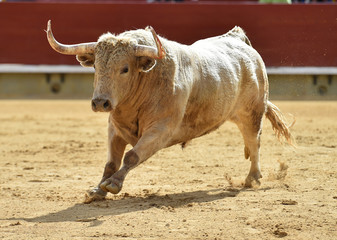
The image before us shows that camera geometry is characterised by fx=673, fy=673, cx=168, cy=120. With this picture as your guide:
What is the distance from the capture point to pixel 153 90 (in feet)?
13.6

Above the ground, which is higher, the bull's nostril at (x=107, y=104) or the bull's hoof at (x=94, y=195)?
the bull's nostril at (x=107, y=104)

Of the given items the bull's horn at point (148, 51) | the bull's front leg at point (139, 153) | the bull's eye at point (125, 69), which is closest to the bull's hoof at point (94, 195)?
the bull's front leg at point (139, 153)

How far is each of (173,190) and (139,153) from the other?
2.25ft

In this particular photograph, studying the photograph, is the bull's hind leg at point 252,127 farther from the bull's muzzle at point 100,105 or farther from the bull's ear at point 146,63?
the bull's muzzle at point 100,105

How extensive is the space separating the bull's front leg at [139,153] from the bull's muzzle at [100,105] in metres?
0.30

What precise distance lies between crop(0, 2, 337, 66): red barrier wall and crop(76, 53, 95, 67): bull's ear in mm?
6890

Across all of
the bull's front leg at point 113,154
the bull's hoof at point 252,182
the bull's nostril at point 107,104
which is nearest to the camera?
the bull's nostril at point 107,104

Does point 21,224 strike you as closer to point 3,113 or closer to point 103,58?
point 103,58

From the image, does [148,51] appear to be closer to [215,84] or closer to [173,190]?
[215,84]

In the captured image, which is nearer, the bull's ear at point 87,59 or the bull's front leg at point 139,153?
the bull's front leg at point 139,153

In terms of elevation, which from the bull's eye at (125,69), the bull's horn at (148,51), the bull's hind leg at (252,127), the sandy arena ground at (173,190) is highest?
the bull's horn at (148,51)

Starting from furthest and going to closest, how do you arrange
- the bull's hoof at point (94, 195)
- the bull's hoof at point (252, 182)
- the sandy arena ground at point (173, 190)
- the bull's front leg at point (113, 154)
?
1. the bull's hoof at point (252, 182)
2. the bull's front leg at point (113, 154)
3. the bull's hoof at point (94, 195)
4. the sandy arena ground at point (173, 190)

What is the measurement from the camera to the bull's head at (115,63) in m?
3.82

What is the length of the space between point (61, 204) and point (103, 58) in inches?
36.4
